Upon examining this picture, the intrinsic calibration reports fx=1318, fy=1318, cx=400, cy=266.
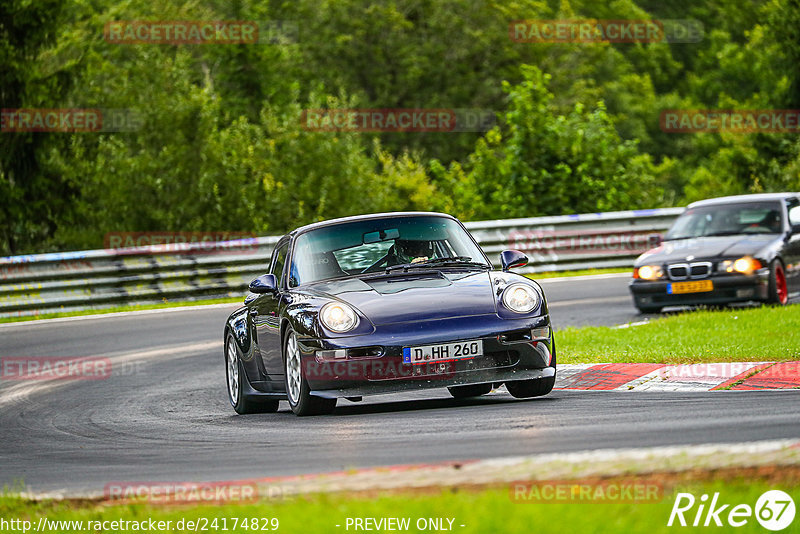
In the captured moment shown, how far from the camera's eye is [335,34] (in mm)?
60125

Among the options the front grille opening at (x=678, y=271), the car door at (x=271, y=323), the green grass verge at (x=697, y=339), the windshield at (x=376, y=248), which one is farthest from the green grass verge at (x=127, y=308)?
the windshield at (x=376, y=248)

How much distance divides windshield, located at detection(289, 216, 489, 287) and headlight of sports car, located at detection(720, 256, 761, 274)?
20.4ft

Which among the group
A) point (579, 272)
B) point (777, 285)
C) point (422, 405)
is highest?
point (422, 405)

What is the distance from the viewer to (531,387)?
9.52 metres

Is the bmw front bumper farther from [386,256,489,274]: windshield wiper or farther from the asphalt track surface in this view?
[386,256,489,274]: windshield wiper

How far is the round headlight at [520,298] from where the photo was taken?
9.23 metres

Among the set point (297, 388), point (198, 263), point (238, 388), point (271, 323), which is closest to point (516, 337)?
point (297, 388)

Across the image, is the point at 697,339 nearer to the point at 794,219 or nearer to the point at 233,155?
the point at 794,219

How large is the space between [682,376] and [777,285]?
646cm

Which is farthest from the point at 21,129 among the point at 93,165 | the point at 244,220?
the point at 244,220

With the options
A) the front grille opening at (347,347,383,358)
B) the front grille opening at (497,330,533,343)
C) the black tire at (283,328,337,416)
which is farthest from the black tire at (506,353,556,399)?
the black tire at (283,328,337,416)

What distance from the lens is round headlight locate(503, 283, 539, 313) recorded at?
923 cm

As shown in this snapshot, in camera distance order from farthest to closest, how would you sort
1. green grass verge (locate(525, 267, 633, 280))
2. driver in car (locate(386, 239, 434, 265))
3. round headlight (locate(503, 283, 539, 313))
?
green grass verge (locate(525, 267, 633, 280)), driver in car (locate(386, 239, 434, 265)), round headlight (locate(503, 283, 539, 313))

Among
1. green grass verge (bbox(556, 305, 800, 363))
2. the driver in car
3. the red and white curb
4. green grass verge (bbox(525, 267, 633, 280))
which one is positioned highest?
the driver in car
